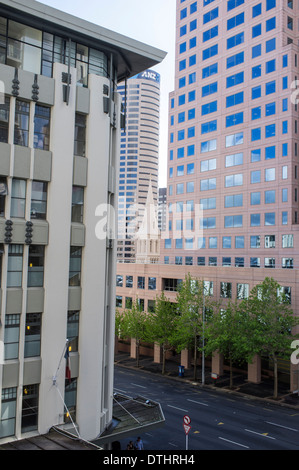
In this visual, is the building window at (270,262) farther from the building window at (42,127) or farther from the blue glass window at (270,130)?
the building window at (42,127)

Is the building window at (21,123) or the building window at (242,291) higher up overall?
the building window at (21,123)

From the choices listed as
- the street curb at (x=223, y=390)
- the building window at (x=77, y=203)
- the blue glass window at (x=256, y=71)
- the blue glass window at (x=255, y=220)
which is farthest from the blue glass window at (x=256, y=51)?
the building window at (x=77, y=203)

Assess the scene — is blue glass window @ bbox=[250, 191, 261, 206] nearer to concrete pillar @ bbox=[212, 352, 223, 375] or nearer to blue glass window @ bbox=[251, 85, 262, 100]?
blue glass window @ bbox=[251, 85, 262, 100]

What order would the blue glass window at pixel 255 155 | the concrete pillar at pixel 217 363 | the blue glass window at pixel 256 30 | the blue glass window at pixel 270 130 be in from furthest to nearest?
the blue glass window at pixel 256 30, the blue glass window at pixel 255 155, the blue glass window at pixel 270 130, the concrete pillar at pixel 217 363

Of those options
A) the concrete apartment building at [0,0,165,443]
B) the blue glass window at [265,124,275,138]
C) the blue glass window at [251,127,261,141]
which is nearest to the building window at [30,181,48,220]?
the concrete apartment building at [0,0,165,443]

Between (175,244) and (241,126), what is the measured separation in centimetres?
1965

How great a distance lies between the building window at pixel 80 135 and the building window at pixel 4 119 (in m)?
3.15

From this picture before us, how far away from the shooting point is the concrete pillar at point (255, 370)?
153 ft

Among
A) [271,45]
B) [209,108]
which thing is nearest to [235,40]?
[271,45]

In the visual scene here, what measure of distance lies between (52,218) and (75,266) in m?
2.45

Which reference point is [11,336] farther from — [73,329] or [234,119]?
[234,119]

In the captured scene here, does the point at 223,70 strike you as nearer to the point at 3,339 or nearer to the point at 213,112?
the point at 213,112

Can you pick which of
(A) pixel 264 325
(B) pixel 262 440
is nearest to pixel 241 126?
(A) pixel 264 325

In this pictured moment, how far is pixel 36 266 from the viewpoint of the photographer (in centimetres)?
1778
